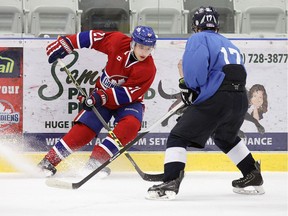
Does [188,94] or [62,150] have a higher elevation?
[188,94]

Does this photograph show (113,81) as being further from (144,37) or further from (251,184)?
(251,184)

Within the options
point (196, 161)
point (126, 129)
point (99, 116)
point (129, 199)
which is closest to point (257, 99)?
point (196, 161)

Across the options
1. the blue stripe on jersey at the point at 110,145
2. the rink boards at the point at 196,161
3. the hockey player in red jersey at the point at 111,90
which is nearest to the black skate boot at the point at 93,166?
the hockey player in red jersey at the point at 111,90

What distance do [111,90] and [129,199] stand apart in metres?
1.07

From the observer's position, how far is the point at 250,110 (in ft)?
17.4

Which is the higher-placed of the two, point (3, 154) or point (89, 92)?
point (89, 92)

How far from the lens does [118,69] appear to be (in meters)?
4.78

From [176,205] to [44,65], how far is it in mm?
1954

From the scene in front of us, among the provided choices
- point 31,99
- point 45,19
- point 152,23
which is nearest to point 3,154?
point 31,99

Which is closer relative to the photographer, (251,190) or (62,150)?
(251,190)

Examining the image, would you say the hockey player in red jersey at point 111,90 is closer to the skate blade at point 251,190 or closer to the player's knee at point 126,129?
the player's knee at point 126,129

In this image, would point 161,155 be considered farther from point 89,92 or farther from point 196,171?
point 89,92

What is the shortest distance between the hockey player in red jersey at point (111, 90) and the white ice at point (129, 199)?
0.65ft

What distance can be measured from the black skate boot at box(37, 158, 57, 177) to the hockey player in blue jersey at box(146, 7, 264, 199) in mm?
1104
